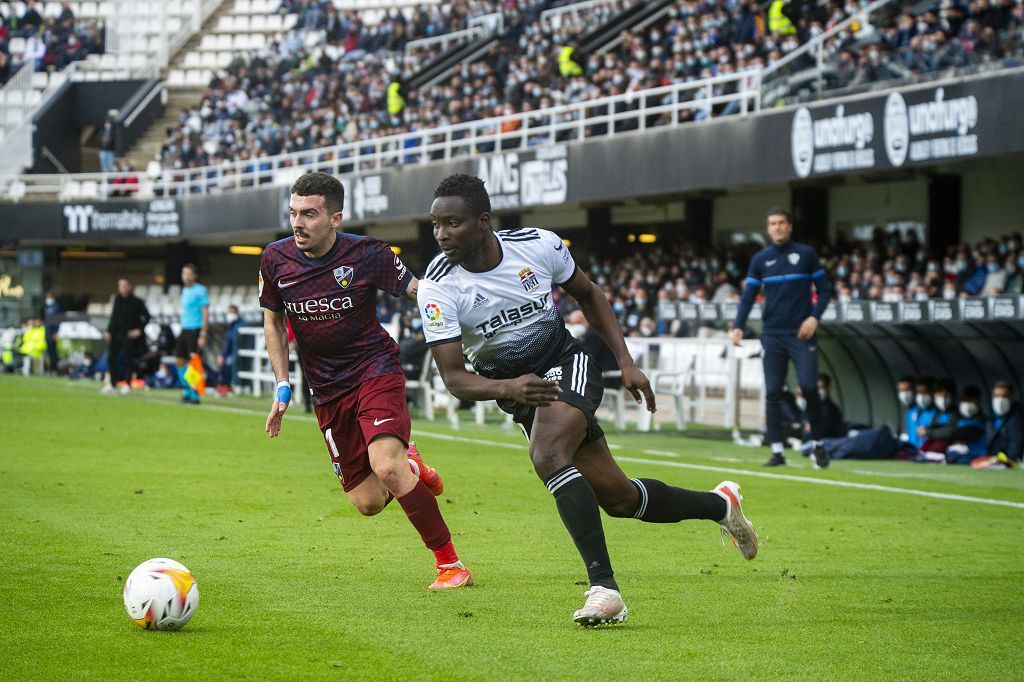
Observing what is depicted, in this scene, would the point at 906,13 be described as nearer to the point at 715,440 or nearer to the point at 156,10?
the point at 715,440

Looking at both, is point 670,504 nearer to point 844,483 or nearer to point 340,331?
point 340,331

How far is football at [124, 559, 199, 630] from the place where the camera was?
545cm

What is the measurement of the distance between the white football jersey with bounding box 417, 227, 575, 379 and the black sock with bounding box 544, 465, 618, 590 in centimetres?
62

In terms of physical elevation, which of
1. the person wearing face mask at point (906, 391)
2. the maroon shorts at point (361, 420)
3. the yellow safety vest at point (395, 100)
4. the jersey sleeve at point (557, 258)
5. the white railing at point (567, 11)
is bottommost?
the person wearing face mask at point (906, 391)

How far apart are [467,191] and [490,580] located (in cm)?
202

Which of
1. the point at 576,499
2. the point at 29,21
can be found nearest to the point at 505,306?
the point at 576,499

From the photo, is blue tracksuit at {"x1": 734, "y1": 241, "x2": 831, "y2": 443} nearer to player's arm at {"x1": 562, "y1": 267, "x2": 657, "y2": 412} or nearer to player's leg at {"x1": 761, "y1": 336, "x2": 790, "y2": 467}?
player's leg at {"x1": 761, "y1": 336, "x2": 790, "y2": 467}

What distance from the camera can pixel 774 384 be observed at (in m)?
13.8

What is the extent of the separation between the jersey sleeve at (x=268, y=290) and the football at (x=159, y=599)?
2.09m

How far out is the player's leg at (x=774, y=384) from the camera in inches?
540

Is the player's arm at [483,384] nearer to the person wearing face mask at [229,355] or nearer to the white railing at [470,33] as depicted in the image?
the person wearing face mask at [229,355]

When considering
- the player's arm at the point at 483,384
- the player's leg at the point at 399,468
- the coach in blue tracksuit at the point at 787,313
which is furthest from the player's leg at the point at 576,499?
the coach in blue tracksuit at the point at 787,313

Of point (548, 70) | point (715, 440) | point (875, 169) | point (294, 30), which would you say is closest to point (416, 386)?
point (715, 440)

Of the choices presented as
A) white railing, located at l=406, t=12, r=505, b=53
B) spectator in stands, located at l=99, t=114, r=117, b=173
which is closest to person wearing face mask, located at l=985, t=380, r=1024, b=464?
white railing, located at l=406, t=12, r=505, b=53
